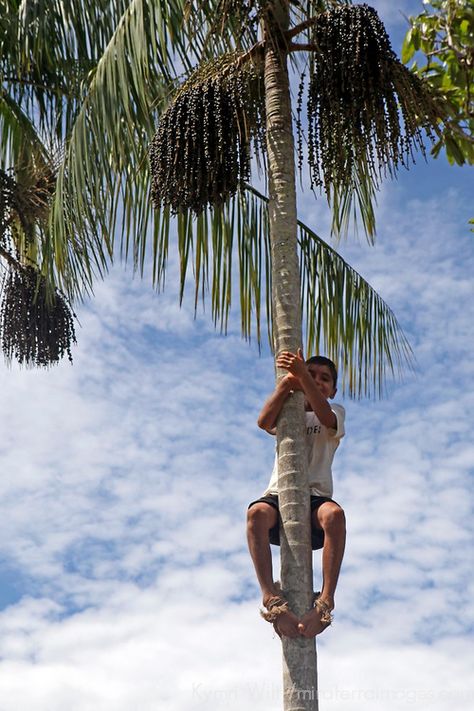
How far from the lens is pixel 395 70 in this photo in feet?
17.4

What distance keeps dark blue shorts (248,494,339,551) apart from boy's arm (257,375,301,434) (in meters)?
0.35

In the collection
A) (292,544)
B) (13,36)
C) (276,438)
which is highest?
(13,36)

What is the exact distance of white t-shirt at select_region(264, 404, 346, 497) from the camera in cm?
507

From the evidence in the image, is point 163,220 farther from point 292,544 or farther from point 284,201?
point 292,544

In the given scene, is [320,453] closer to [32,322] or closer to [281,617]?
[281,617]

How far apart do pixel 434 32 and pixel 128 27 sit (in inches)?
80.0

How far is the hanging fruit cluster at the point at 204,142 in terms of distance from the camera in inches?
208

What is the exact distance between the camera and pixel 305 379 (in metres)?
4.83

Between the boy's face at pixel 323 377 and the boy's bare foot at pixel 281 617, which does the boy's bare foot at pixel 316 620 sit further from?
the boy's face at pixel 323 377

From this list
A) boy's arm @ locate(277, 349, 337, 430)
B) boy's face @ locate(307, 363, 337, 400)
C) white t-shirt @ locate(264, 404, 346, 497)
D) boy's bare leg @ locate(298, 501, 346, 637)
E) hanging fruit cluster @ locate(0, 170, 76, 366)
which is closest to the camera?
boy's bare leg @ locate(298, 501, 346, 637)

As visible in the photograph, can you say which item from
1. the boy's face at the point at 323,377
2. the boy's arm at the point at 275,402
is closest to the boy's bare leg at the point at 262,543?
the boy's arm at the point at 275,402

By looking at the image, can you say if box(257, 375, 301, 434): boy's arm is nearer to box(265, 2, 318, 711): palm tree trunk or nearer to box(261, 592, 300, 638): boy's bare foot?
box(265, 2, 318, 711): palm tree trunk

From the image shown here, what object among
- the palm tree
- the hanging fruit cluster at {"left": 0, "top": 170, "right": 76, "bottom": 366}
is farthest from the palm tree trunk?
the hanging fruit cluster at {"left": 0, "top": 170, "right": 76, "bottom": 366}

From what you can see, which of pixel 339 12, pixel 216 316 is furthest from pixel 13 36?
pixel 339 12
